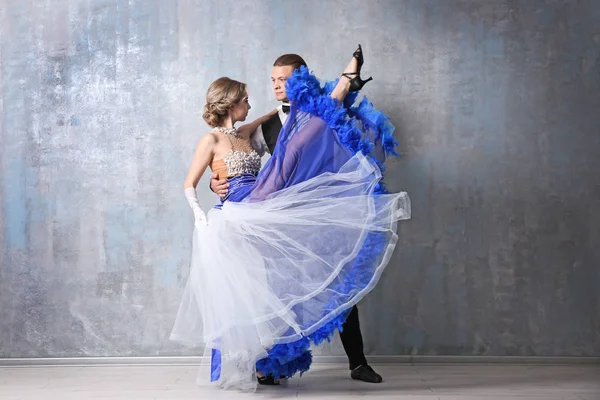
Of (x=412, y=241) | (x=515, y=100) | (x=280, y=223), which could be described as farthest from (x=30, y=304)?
(x=515, y=100)

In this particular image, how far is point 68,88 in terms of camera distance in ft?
14.7

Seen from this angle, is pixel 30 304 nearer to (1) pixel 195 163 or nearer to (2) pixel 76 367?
(2) pixel 76 367

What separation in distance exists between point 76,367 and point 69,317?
11.0 inches

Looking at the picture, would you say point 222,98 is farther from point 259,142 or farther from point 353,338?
point 353,338

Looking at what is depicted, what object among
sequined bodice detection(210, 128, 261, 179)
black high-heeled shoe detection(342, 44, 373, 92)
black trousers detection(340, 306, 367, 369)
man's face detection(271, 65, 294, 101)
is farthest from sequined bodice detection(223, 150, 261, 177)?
black trousers detection(340, 306, 367, 369)

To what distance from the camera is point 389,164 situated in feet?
14.4

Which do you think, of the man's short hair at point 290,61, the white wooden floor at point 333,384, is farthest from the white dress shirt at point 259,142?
the white wooden floor at point 333,384

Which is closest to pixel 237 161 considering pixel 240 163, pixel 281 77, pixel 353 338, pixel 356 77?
pixel 240 163

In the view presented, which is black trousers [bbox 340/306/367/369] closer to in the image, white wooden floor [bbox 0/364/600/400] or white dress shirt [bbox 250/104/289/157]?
white wooden floor [bbox 0/364/600/400]

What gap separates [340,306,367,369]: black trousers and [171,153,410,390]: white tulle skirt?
351mm

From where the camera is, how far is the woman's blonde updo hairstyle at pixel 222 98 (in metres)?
3.85

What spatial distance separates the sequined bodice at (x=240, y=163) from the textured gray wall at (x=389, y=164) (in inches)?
25.2

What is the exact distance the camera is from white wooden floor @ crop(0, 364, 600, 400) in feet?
11.5

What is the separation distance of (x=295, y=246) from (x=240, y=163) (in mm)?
557
